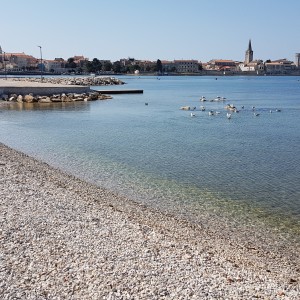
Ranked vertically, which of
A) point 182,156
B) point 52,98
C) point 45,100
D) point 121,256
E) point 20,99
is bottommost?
point 182,156

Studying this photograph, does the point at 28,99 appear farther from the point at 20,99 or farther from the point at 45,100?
the point at 45,100

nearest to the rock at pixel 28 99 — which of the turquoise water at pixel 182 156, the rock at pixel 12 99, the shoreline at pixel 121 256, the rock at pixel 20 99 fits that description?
the rock at pixel 20 99

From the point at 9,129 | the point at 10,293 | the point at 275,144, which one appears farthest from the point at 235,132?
the point at 10,293

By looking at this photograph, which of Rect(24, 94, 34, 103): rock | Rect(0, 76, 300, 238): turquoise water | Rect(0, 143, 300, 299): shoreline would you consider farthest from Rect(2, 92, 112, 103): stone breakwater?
Rect(0, 143, 300, 299): shoreline

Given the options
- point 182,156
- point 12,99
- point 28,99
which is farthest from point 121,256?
point 12,99

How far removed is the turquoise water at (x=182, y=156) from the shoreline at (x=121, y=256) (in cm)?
189

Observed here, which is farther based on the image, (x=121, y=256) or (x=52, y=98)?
(x=52, y=98)

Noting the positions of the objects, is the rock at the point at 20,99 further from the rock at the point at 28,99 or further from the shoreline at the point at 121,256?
the shoreline at the point at 121,256

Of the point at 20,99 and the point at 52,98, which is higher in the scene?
the point at 20,99

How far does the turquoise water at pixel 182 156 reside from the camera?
1256 cm

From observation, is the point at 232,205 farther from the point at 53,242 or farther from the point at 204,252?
the point at 53,242

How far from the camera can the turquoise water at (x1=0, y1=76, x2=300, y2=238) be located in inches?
495

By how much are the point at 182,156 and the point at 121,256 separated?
1247 cm

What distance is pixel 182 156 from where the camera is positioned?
19469 mm
